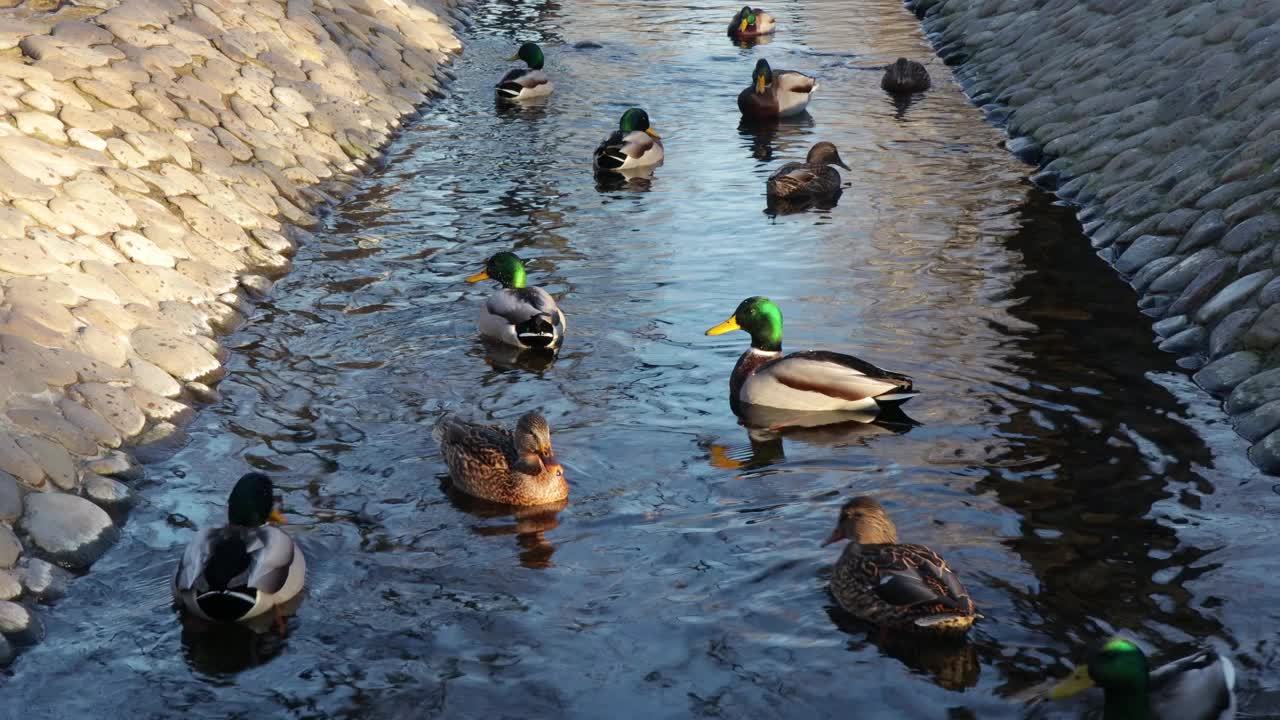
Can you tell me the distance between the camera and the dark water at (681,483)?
24.3 feet

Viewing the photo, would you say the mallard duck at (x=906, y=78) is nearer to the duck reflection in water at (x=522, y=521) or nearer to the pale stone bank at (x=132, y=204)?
the pale stone bank at (x=132, y=204)

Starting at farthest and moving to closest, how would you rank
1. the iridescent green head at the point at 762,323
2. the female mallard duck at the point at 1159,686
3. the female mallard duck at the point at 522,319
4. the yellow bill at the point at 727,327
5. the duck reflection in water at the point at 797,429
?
the female mallard duck at the point at 522,319 → the yellow bill at the point at 727,327 → the iridescent green head at the point at 762,323 → the duck reflection in water at the point at 797,429 → the female mallard duck at the point at 1159,686

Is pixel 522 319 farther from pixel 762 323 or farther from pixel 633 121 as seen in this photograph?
pixel 633 121

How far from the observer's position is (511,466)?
9469mm

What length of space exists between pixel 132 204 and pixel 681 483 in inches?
258

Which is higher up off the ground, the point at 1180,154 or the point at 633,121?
the point at 1180,154

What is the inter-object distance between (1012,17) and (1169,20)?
6628mm

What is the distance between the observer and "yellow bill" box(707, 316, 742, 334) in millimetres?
11883

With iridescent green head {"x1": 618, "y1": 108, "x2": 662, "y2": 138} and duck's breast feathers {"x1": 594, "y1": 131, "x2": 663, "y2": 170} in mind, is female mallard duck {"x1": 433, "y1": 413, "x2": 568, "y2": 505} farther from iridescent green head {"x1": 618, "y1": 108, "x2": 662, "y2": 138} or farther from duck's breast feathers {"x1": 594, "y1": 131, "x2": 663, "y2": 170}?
iridescent green head {"x1": 618, "y1": 108, "x2": 662, "y2": 138}

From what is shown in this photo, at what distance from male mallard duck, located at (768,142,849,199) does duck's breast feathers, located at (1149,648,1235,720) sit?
1124 cm

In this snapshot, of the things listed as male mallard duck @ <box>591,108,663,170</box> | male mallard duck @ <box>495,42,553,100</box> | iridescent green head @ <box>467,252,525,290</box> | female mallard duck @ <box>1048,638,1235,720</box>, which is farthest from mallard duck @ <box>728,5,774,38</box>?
female mallard duck @ <box>1048,638,1235,720</box>

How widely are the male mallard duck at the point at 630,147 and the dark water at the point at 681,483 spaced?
115 cm

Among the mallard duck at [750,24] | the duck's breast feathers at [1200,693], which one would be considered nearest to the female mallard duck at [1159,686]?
the duck's breast feathers at [1200,693]

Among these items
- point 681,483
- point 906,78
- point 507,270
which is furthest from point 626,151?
point 681,483
